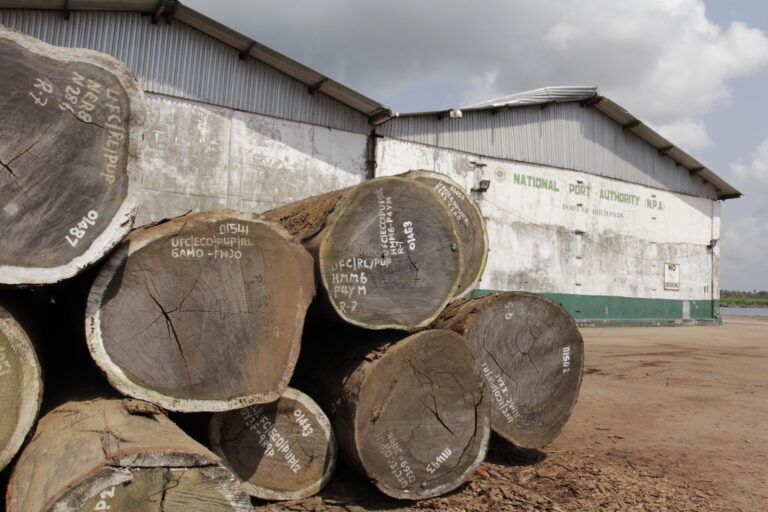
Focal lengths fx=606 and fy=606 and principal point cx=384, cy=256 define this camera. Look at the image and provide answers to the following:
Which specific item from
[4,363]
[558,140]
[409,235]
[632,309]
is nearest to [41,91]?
[4,363]

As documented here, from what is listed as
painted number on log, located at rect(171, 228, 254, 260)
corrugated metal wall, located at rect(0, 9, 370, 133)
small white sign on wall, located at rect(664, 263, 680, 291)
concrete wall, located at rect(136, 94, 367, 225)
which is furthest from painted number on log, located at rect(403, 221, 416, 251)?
small white sign on wall, located at rect(664, 263, 680, 291)

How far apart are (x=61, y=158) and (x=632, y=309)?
20.2 m

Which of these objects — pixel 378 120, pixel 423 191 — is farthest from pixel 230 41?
pixel 423 191

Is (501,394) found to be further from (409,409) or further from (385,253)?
(385,253)

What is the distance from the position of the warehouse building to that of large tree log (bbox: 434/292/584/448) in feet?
30.3

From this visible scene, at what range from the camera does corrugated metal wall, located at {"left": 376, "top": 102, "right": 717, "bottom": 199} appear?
1576cm

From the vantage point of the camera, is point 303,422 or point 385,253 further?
point 385,253

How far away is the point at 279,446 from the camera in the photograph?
11.0 ft

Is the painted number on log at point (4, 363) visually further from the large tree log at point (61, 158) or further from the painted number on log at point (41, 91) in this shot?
the painted number on log at point (41, 91)

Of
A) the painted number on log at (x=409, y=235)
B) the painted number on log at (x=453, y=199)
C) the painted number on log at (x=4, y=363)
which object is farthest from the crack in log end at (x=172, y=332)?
the painted number on log at (x=453, y=199)

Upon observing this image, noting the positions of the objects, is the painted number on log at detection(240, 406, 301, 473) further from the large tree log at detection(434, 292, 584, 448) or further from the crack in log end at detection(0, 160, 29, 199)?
the crack in log end at detection(0, 160, 29, 199)

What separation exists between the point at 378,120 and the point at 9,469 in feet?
40.0

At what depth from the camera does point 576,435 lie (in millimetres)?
5133

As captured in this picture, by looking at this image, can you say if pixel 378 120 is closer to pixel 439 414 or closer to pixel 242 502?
pixel 439 414
